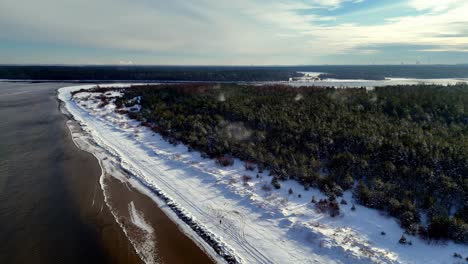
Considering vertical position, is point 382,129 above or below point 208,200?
above

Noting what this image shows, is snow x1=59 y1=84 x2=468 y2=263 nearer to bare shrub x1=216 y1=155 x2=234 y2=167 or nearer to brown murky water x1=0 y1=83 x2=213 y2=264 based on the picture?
bare shrub x1=216 y1=155 x2=234 y2=167

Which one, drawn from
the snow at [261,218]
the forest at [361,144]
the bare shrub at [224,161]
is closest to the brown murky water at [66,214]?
the snow at [261,218]

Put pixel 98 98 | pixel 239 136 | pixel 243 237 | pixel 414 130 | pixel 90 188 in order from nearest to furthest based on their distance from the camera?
pixel 243 237 < pixel 90 188 < pixel 414 130 < pixel 239 136 < pixel 98 98

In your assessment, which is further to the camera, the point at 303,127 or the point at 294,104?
the point at 294,104

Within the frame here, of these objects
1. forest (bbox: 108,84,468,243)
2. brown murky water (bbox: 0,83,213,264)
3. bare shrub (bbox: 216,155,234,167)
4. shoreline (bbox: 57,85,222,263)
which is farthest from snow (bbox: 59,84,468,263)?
forest (bbox: 108,84,468,243)

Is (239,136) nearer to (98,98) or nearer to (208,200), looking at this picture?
(208,200)

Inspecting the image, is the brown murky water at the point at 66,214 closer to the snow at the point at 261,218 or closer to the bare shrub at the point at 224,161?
the snow at the point at 261,218

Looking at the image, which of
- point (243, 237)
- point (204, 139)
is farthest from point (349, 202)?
point (204, 139)
